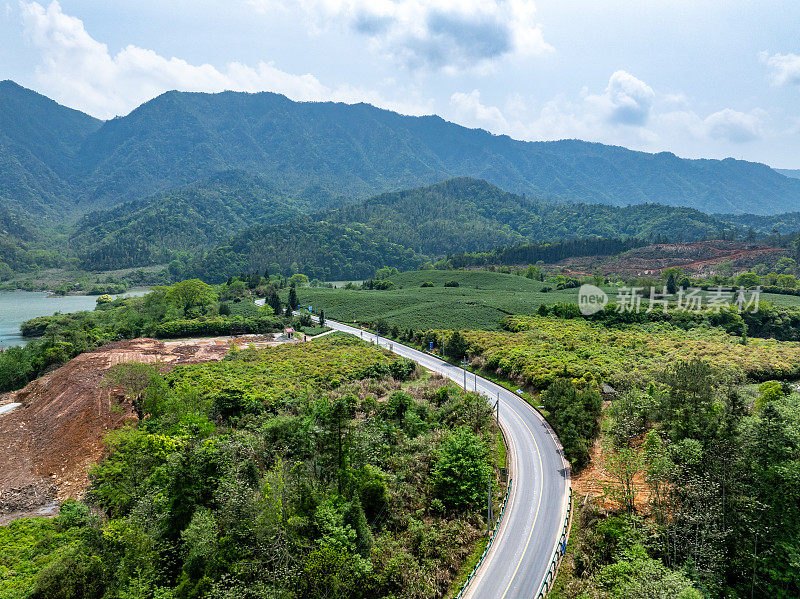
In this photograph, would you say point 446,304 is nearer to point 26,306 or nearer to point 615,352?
point 615,352

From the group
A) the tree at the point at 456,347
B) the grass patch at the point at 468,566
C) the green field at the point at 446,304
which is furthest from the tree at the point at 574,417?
Answer: the green field at the point at 446,304

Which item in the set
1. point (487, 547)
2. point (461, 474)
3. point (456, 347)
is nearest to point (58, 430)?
point (461, 474)

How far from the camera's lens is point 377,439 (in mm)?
33844

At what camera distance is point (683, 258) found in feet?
596

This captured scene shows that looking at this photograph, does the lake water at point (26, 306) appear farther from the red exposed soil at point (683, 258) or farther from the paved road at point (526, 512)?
the red exposed soil at point (683, 258)

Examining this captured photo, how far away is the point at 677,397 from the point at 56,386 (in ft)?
213

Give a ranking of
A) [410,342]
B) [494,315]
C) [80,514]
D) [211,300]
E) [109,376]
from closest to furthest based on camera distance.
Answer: [80,514] < [109,376] < [410,342] < [494,315] < [211,300]

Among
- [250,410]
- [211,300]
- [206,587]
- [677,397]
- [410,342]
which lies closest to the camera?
[206,587]

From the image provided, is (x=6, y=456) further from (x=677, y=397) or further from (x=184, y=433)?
(x=677, y=397)

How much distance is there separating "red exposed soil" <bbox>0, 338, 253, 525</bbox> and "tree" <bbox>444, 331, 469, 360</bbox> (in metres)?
36.5

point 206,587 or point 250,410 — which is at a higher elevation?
point 250,410

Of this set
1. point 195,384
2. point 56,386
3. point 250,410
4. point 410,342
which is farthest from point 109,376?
point 410,342

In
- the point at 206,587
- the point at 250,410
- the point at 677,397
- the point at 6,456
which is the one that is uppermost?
the point at 677,397

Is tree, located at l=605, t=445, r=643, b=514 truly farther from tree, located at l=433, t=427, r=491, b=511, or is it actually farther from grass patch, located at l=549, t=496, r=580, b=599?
tree, located at l=433, t=427, r=491, b=511
